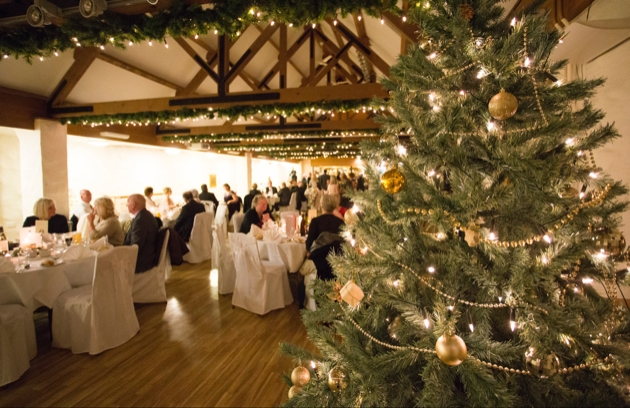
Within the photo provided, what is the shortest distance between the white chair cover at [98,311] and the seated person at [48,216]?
1911 millimetres

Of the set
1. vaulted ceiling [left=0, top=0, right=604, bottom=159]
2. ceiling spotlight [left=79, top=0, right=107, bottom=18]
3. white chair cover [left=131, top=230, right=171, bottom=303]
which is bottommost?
white chair cover [left=131, top=230, right=171, bottom=303]

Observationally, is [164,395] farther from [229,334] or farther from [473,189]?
[473,189]

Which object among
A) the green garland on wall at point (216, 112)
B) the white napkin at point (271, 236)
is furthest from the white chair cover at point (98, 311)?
the green garland on wall at point (216, 112)

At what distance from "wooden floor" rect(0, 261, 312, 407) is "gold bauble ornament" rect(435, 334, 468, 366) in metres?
1.22

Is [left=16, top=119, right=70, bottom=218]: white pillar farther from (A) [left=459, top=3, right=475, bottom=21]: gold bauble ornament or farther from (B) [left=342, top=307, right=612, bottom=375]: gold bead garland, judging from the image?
(A) [left=459, top=3, right=475, bottom=21]: gold bauble ornament

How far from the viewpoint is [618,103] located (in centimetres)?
374

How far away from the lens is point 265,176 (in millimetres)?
A: 23906

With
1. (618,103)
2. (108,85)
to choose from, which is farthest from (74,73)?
(618,103)

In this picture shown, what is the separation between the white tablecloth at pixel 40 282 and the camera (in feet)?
9.78

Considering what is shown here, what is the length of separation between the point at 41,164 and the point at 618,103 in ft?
32.1

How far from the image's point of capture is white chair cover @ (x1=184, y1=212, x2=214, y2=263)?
6.53m

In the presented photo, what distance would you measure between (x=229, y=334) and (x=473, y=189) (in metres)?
3.33

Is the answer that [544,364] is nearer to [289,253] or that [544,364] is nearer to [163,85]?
[289,253]

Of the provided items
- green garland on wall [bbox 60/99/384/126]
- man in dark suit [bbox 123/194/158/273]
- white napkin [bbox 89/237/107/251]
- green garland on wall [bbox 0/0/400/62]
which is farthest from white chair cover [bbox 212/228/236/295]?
green garland on wall [bbox 60/99/384/126]
